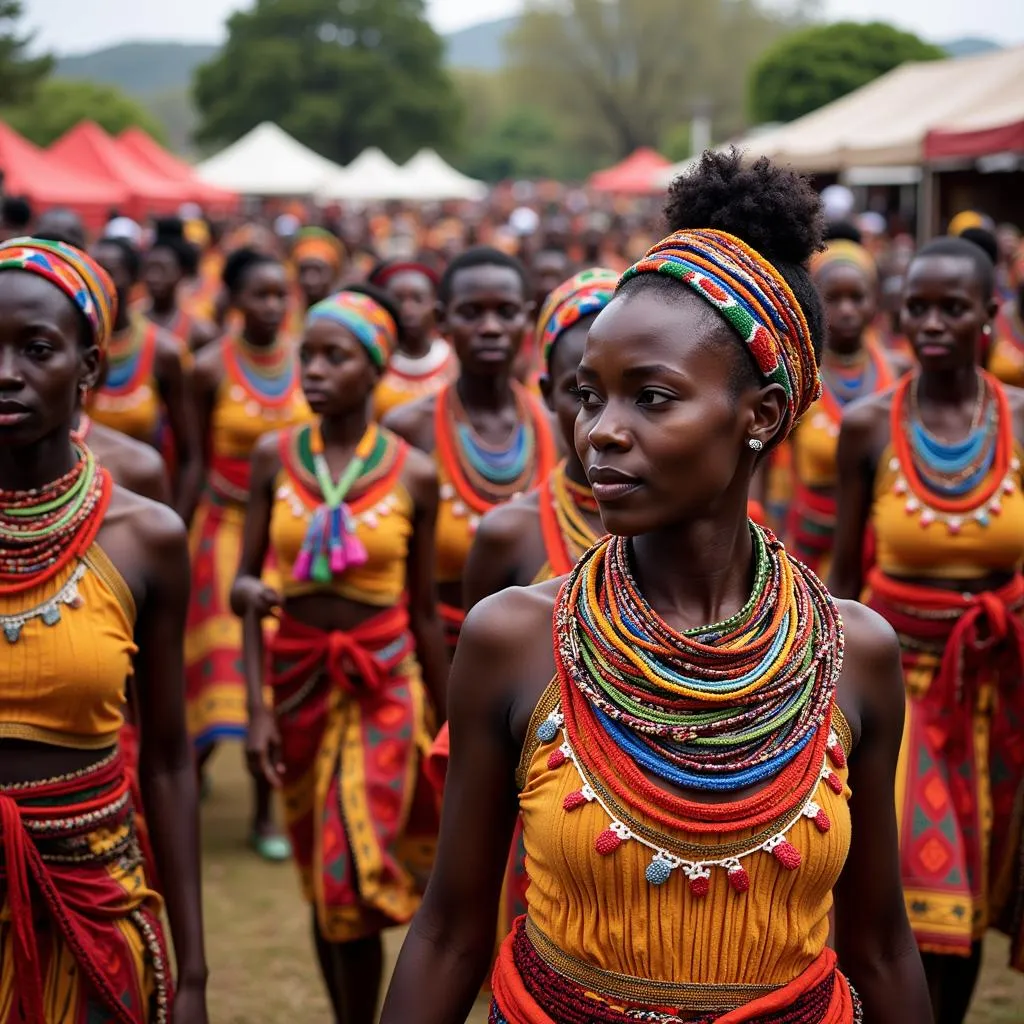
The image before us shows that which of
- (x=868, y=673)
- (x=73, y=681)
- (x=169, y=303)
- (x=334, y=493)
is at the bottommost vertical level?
(x=169, y=303)

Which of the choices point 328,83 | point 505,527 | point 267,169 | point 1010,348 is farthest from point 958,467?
point 328,83

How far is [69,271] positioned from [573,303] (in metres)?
1.41

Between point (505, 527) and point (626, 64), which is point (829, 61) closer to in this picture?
point (505, 527)

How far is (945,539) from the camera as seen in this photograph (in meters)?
4.73

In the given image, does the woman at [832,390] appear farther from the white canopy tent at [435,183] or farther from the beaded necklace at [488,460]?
the white canopy tent at [435,183]

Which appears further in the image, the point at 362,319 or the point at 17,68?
the point at 17,68

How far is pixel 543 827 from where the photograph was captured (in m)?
2.31

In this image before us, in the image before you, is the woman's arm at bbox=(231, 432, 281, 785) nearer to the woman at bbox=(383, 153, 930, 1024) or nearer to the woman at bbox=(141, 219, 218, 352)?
the woman at bbox=(383, 153, 930, 1024)

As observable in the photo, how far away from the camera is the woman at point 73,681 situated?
3.16 m

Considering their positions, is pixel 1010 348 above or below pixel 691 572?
below

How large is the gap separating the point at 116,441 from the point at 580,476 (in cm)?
129

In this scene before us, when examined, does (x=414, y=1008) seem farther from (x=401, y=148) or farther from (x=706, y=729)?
(x=401, y=148)

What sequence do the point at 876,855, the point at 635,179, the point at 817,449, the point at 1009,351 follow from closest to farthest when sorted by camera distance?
1. the point at 876,855
2. the point at 817,449
3. the point at 1009,351
4. the point at 635,179

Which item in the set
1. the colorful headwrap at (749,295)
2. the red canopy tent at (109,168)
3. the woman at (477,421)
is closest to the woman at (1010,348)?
the woman at (477,421)
